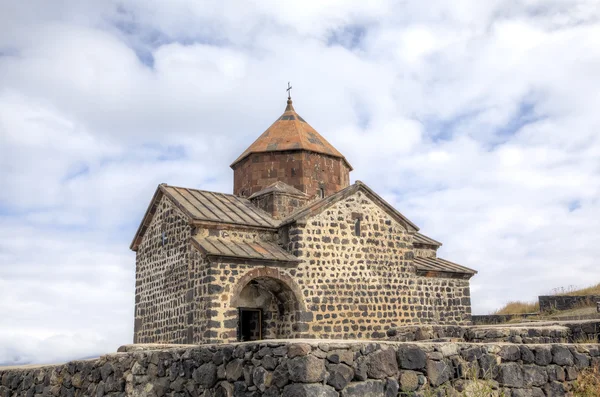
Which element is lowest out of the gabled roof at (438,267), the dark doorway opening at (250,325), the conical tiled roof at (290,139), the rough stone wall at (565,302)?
the dark doorway opening at (250,325)

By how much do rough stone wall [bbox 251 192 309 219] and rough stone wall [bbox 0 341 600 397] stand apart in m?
8.71

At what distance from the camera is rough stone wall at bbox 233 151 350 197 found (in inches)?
651

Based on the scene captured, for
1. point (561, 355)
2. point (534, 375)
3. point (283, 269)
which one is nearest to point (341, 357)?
point (534, 375)

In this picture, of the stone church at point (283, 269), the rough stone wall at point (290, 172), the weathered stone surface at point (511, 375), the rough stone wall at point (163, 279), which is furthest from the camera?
the rough stone wall at point (290, 172)

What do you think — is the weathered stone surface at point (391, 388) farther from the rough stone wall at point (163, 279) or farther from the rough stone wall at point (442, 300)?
the rough stone wall at point (442, 300)

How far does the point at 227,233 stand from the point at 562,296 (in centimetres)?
1278

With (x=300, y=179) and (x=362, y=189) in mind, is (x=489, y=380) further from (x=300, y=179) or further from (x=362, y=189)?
(x=300, y=179)

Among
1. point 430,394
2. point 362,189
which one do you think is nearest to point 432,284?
point 362,189

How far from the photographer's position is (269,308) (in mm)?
13531

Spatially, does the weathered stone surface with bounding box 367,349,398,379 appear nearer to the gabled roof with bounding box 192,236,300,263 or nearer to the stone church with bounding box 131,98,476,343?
the stone church with bounding box 131,98,476,343

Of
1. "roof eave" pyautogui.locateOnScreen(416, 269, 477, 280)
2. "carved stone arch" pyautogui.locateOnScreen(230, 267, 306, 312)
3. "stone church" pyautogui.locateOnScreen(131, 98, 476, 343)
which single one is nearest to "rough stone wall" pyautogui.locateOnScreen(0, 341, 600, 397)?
"stone church" pyautogui.locateOnScreen(131, 98, 476, 343)

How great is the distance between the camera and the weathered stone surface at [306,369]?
425 cm

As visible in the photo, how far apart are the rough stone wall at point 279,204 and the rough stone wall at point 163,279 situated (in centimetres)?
252

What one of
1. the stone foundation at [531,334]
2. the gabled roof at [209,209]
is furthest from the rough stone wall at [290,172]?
the stone foundation at [531,334]
